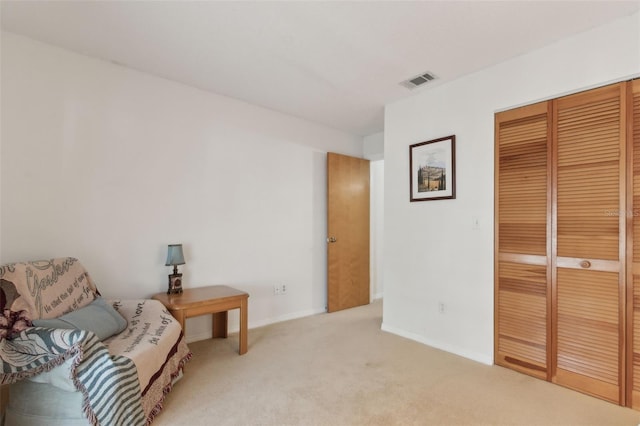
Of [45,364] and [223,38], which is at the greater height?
[223,38]

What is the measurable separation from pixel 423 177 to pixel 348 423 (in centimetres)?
220

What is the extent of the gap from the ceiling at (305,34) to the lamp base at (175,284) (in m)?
1.81

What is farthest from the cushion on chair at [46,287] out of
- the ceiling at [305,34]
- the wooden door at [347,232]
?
the wooden door at [347,232]

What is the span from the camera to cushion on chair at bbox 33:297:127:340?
1.79 meters

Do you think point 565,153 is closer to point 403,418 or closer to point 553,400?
point 553,400

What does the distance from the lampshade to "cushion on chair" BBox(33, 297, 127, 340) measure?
2.03ft

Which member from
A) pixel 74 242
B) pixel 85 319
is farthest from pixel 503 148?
pixel 74 242

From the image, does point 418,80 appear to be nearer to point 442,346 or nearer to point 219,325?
point 442,346

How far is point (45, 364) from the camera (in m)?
1.52

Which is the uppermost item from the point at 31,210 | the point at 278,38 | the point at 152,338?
the point at 278,38

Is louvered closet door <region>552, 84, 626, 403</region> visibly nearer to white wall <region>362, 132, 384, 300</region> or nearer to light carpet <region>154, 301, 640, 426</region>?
light carpet <region>154, 301, 640, 426</region>

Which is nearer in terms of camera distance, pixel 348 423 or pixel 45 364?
pixel 45 364

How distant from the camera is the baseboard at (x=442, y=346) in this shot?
Answer: 261 cm

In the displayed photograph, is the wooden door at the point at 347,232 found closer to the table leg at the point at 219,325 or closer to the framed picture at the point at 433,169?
the framed picture at the point at 433,169
